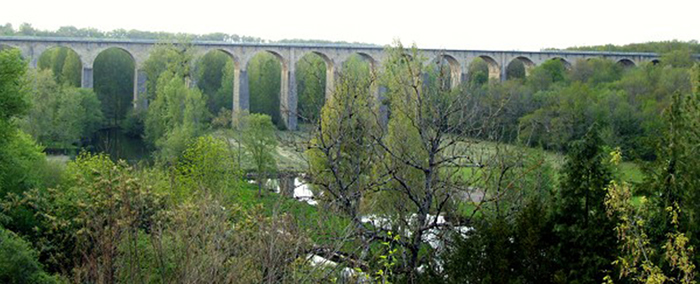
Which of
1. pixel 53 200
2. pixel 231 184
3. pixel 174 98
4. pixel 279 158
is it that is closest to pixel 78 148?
pixel 174 98

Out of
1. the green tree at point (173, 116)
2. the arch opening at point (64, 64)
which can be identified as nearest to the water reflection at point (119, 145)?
the green tree at point (173, 116)

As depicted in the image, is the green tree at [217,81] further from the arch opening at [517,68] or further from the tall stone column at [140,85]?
the arch opening at [517,68]

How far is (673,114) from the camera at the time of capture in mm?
10758

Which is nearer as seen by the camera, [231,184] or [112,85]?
[231,184]

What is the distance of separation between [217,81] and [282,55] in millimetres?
7899

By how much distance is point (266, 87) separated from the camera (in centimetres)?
5038

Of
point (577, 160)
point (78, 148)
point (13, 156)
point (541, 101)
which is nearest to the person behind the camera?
point (577, 160)

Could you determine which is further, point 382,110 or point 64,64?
point 64,64

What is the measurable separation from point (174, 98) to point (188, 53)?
18.9ft

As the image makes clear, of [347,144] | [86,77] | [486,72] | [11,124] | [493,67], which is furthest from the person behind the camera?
[486,72]

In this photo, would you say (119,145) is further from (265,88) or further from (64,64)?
(265,88)

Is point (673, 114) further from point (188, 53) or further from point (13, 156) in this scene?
point (188, 53)

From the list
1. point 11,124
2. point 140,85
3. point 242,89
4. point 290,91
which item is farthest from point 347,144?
point 290,91

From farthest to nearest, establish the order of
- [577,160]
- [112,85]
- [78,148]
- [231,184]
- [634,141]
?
1. [112,85]
2. [78,148]
3. [634,141]
4. [231,184]
5. [577,160]
